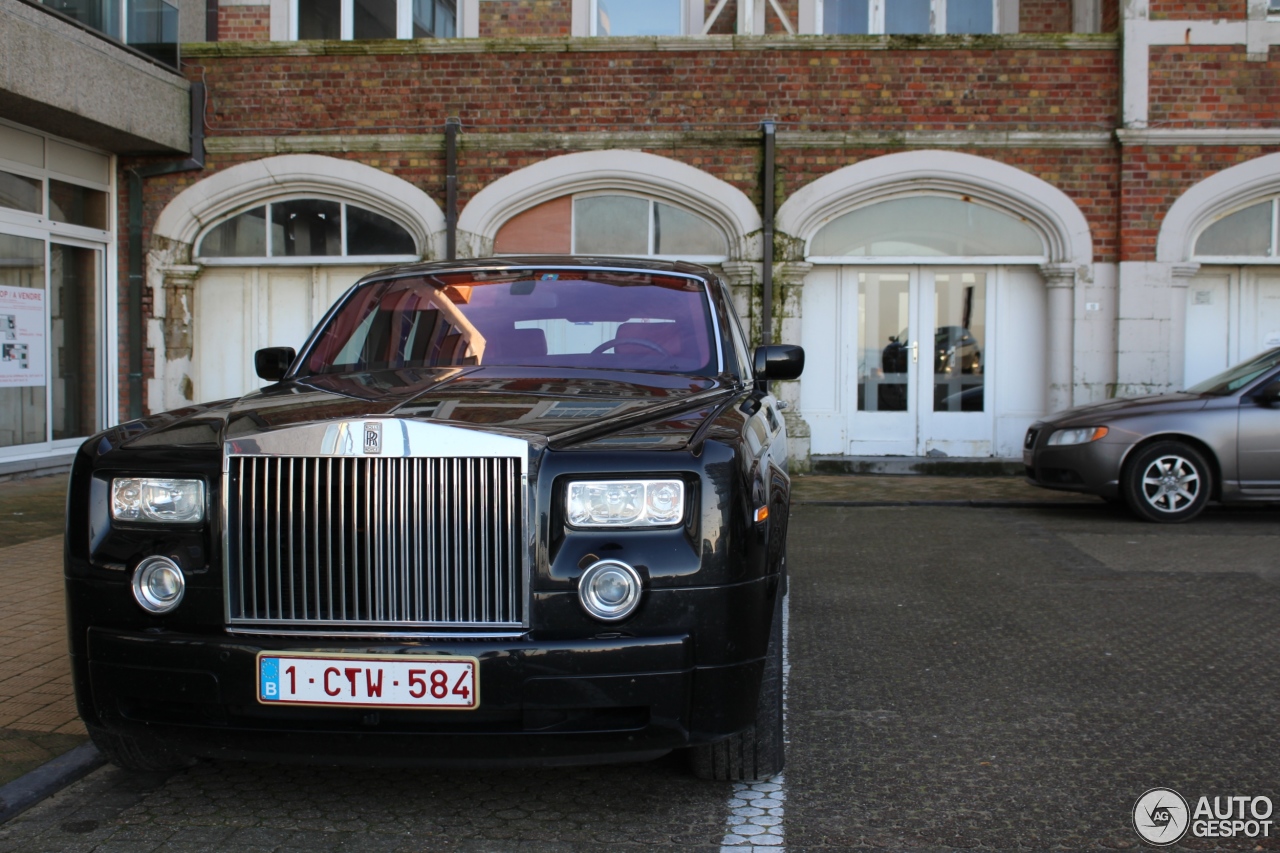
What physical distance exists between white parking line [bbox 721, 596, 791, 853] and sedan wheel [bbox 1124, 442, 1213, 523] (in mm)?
7160

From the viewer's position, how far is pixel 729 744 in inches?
138

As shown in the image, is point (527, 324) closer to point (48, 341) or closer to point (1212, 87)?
point (48, 341)

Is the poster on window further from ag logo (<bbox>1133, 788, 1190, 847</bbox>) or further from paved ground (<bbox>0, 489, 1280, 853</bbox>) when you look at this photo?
ag logo (<bbox>1133, 788, 1190, 847</bbox>)

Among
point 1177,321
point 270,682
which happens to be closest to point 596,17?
point 1177,321

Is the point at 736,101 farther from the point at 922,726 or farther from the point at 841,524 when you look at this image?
the point at 922,726

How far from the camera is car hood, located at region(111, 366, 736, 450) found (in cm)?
316

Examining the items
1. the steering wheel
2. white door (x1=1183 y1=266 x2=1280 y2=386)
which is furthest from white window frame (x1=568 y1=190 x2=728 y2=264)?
the steering wheel

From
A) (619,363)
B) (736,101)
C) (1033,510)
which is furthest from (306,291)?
(619,363)

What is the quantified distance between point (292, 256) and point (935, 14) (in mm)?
8412

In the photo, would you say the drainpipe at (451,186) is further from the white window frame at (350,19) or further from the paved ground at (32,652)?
the paved ground at (32,652)

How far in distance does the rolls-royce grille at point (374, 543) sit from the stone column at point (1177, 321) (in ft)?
39.7

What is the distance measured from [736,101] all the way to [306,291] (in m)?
5.64

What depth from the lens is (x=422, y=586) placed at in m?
3.04

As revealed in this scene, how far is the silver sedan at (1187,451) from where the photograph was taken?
9703 millimetres
